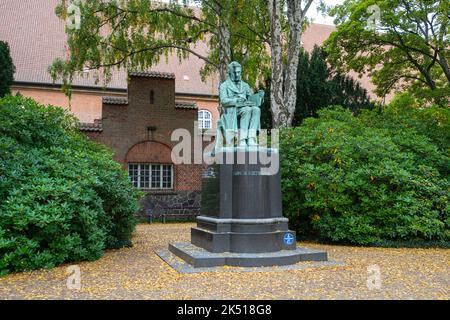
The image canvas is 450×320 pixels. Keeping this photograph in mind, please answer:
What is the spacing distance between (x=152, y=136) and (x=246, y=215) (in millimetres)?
13342

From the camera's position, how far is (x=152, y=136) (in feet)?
69.1

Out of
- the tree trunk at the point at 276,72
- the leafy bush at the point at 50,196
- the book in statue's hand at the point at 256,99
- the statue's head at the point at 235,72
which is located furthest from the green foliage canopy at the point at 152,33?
the leafy bush at the point at 50,196

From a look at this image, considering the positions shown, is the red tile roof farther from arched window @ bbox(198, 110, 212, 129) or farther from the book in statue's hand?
the book in statue's hand

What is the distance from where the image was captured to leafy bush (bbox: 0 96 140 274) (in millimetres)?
7309

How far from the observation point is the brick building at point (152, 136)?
66.9ft

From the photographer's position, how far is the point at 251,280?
21.8ft

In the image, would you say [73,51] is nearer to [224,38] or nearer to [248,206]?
[224,38]

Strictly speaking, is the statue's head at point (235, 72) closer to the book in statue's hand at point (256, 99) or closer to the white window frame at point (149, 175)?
the book in statue's hand at point (256, 99)

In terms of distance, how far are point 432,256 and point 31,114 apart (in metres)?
9.45

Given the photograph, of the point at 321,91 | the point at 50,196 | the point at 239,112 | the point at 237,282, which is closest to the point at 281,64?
the point at 239,112

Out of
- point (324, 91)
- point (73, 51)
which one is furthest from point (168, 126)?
point (324, 91)

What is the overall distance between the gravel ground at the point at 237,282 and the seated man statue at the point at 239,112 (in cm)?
293

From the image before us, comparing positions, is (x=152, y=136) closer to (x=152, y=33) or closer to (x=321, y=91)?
(x=152, y=33)

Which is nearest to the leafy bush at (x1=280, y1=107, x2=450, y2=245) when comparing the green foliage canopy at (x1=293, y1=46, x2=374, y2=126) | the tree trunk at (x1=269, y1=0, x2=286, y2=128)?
the tree trunk at (x1=269, y1=0, x2=286, y2=128)
